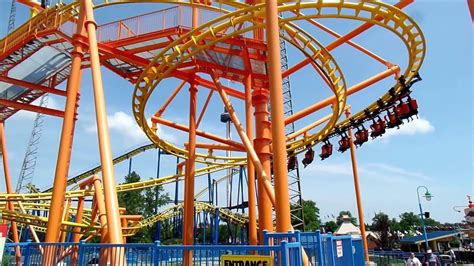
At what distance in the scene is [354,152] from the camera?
16578mm

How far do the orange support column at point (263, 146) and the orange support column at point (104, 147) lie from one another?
3.39m

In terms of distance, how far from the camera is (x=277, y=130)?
5758mm

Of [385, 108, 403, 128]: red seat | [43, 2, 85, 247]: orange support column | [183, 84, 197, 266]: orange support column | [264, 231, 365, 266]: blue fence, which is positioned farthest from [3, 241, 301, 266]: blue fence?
[385, 108, 403, 128]: red seat

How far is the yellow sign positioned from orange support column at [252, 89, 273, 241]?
3.81m

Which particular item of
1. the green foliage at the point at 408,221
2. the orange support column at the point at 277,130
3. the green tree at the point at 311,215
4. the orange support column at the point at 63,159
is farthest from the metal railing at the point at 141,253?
the green foliage at the point at 408,221

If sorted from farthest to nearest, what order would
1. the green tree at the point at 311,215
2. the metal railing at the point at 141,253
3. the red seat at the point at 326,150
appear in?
the green tree at the point at 311,215
the red seat at the point at 326,150
the metal railing at the point at 141,253

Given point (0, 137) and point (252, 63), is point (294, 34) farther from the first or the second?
point (0, 137)

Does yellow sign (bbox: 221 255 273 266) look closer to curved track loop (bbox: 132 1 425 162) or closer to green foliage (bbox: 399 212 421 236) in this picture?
curved track loop (bbox: 132 1 425 162)

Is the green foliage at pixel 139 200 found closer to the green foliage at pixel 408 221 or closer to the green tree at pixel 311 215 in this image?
the green tree at pixel 311 215

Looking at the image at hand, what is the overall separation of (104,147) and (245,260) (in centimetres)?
353

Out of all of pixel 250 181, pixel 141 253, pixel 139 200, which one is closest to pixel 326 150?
pixel 250 181

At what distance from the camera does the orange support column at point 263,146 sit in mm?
8992

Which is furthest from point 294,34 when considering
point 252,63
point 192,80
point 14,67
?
point 14,67

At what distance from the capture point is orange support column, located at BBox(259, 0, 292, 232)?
219 inches
